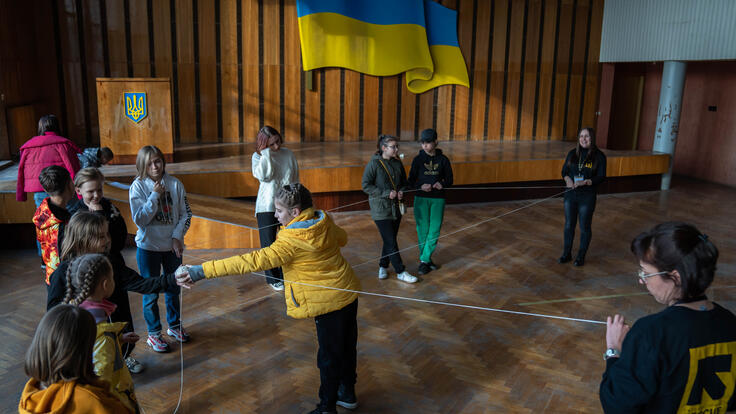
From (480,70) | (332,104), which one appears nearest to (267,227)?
(332,104)

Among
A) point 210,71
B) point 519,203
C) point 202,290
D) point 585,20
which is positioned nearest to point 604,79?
point 585,20

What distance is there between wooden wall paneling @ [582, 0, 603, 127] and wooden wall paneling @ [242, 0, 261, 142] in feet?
22.1

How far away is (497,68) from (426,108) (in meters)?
1.67

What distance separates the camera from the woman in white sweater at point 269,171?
4.51 m

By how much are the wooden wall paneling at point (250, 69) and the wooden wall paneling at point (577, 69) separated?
20.9ft

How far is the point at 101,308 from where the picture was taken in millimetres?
2217

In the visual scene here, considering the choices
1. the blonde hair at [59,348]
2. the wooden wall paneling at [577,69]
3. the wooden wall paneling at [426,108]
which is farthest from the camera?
the wooden wall paneling at [577,69]

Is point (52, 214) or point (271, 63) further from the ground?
point (271, 63)

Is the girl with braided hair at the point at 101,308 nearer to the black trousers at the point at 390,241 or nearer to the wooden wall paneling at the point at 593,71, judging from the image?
the black trousers at the point at 390,241

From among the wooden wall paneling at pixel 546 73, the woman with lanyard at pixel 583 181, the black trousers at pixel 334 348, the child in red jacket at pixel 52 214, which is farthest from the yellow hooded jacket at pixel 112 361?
the wooden wall paneling at pixel 546 73

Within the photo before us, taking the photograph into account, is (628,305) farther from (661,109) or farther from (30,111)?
→ (30,111)

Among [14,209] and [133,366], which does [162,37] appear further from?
Answer: [133,366]

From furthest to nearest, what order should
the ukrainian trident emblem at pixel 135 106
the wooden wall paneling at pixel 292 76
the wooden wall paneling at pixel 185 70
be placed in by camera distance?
the wooden wall paneling at pixel 292 76
the wooden wall paneling at pixel 185 70
the ukrainian trident emblem at pixel 135 106

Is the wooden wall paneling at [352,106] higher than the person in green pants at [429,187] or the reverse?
higher
